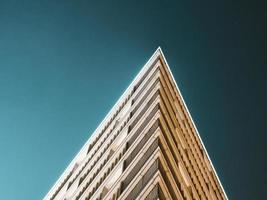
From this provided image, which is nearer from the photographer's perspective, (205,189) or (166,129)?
(166,129)

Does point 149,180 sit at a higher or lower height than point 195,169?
lower

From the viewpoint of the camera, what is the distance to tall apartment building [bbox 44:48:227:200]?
23.1m

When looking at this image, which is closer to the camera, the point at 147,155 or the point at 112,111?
the point at 147,155

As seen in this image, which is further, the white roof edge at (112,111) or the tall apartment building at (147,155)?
the white roof edge at (112,111)

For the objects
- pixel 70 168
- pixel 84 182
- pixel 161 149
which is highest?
pixel 70 168

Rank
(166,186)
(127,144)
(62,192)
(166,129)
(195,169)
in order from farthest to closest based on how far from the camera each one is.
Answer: (62,192) < (195,169) < (127,144) < (166,129) < (166,186)

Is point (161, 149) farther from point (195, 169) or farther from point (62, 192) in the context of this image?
point (62, 192)

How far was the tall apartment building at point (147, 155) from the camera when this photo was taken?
23109mm

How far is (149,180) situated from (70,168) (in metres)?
26.0

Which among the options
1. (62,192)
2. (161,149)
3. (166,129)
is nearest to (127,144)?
(166,129)

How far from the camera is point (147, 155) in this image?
2447 centimetres

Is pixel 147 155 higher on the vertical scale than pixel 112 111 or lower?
lower

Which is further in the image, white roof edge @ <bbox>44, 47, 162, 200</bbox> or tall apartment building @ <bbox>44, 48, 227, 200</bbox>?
white roof edge @ <bbox>44, 47, 162, 200</bbox>

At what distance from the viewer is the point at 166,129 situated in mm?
27688
